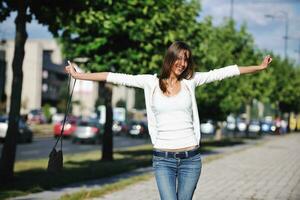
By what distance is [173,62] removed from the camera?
471cm

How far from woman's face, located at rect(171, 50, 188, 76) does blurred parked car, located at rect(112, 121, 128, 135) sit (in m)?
50.4

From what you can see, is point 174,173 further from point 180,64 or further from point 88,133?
point 88,133

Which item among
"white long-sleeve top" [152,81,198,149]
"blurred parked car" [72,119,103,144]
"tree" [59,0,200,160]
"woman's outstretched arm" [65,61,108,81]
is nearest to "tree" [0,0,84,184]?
"tree" [59,0,200,160]

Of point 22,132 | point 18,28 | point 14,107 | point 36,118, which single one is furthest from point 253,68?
point 36,118

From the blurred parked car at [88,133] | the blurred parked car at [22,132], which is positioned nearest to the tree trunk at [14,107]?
the blurred parked car at [22,132]

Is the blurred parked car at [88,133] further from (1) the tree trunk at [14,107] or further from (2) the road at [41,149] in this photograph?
(1) the tree trunk at [14,107]

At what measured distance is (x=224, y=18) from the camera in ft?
139

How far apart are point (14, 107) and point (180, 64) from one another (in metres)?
7.84

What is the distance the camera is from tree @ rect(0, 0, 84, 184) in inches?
455

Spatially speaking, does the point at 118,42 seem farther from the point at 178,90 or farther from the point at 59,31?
the point at 178,90

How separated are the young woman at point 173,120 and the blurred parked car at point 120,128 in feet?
165

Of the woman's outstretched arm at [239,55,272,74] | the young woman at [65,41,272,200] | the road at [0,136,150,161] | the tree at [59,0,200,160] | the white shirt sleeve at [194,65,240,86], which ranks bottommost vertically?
the road at [0,136,150,161]

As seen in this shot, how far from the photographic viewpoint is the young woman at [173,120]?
15.3ft

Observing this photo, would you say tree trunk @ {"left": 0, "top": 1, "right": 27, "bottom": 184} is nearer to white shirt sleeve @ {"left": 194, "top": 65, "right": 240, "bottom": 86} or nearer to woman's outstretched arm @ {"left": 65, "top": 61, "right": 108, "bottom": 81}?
woman's outstretched arm @ {"left": 65, "top": 61, "right": 108, "bottom": 81}
